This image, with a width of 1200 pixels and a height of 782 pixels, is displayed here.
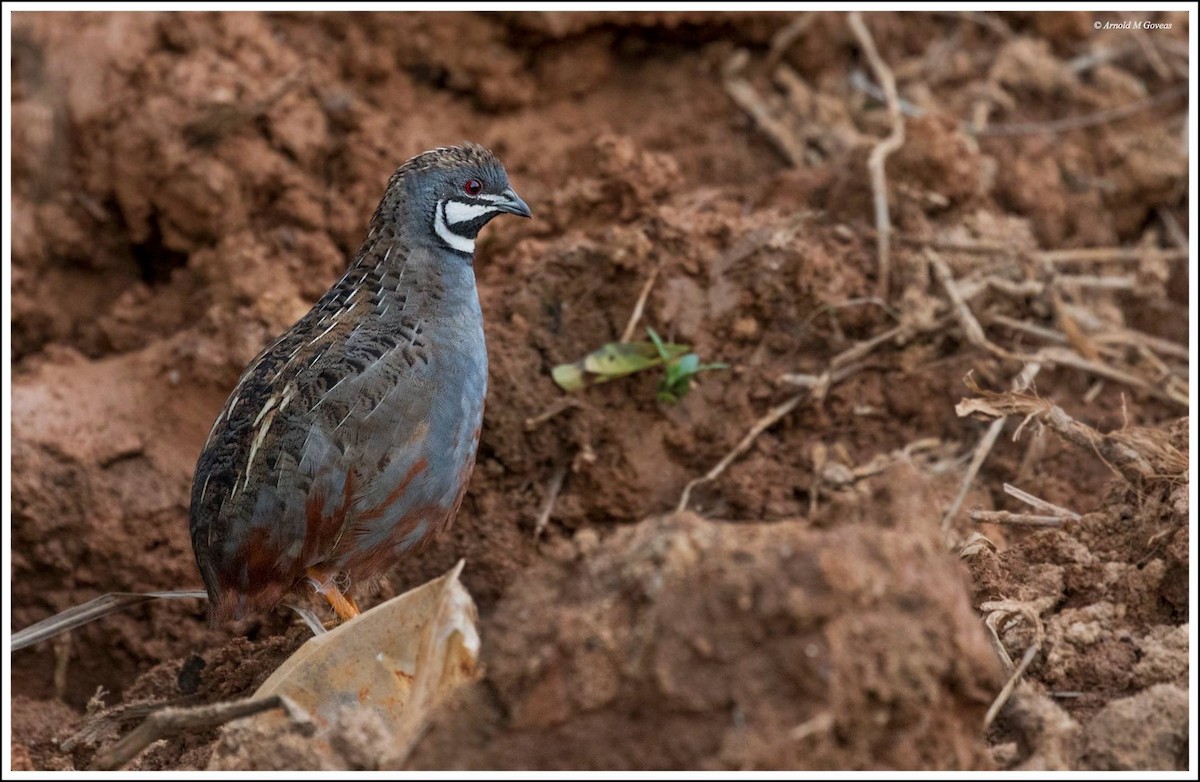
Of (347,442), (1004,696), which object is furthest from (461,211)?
(1004,696)

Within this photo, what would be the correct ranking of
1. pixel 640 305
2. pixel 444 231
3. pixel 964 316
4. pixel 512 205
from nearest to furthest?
pixel 444 231 → pixel 512 205 → pixel 640 305 → pixel 964 316

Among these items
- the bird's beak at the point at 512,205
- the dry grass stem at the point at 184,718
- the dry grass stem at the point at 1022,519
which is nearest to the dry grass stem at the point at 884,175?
the dry grass stem at the point at 1022,519

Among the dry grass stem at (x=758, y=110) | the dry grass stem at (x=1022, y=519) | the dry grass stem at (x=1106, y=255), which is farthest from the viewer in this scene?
the dry grass stem at (x=758, y=110)

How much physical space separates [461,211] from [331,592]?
1.56 m

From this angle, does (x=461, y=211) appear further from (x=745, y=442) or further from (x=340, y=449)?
(x=745, y=442)

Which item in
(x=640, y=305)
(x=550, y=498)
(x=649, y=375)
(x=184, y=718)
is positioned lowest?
(x=550, y=498)

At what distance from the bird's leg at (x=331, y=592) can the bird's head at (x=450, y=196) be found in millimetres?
1353

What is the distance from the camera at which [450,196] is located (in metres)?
5.30

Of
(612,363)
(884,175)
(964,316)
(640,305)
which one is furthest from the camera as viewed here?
(884,175)

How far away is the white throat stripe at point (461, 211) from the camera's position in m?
5.27

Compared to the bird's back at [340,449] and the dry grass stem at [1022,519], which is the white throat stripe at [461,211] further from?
the dry grass stem at [1022,519]

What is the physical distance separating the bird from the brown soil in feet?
1.25

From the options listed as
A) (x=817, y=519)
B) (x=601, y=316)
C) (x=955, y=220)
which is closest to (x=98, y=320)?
(x=601, y=316)

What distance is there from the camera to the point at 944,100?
8.12 metres
